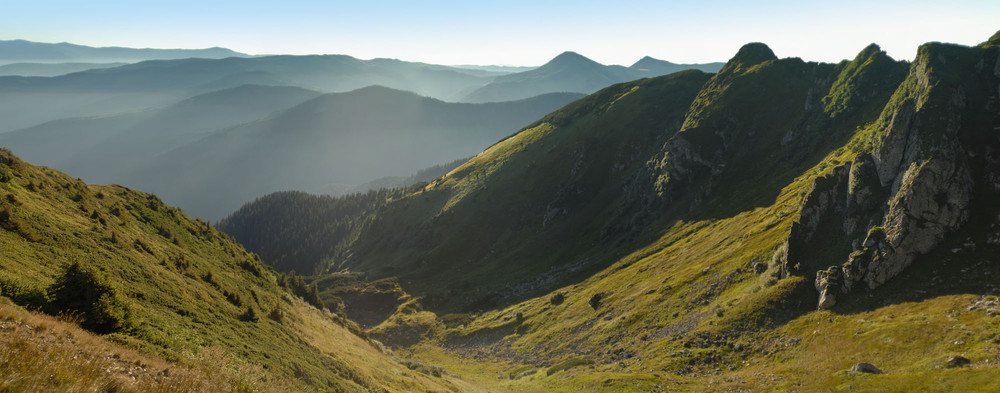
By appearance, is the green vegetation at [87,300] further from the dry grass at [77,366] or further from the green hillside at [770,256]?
the green hillside at [770,256]

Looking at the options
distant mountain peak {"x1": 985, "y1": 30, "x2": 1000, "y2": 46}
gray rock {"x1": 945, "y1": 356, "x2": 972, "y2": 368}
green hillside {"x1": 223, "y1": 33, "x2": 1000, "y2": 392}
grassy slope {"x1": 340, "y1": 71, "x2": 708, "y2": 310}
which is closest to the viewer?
gray rock {"x1": 945, "y1": 356, "x2": 972, "y2": 368}

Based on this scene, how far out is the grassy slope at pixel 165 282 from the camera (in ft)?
82.1

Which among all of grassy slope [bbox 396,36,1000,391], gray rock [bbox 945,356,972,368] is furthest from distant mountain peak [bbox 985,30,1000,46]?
gray rock [bbox 945,356,972,368]

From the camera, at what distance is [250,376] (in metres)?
23.8

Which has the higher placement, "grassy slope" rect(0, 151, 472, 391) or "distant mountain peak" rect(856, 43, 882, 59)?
"distant mountain peak" rect(856, 43, 882, 59)

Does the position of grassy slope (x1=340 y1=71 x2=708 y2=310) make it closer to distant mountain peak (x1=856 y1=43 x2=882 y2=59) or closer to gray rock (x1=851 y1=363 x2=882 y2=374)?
distant mountain peak (x1=856 y1=43 x2=882 y2=59)

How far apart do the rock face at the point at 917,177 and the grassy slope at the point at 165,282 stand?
49.4 meters

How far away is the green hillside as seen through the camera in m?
40.7

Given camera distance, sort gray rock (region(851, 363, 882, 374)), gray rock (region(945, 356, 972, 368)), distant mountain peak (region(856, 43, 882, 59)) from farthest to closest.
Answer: distant mountain peak (region(856, 43, 882, 59)) → gray rock (region(851, 363, 882, 374)) → gray rock (region(945, 356, 972, 368))

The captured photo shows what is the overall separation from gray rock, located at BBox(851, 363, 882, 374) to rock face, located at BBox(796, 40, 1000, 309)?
13.0m

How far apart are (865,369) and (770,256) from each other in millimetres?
28350

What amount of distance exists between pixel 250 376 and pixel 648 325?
188ft

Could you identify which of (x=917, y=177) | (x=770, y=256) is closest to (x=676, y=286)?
(x=770, y=256)

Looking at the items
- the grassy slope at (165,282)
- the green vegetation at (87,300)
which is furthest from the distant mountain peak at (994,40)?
the green vegetation at (87,300)
